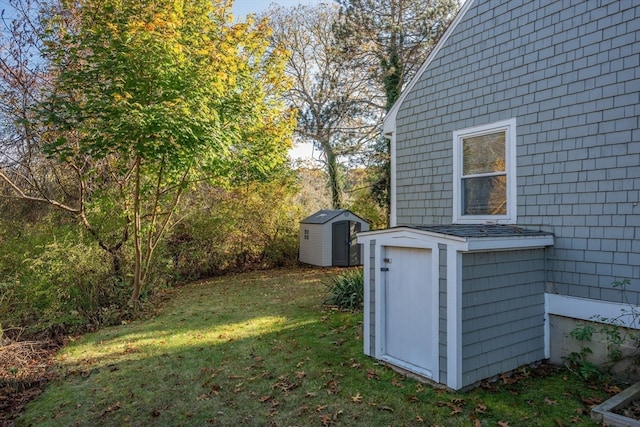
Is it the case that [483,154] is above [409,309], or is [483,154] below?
above

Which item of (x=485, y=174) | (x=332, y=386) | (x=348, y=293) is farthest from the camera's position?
(x=348, y=293)

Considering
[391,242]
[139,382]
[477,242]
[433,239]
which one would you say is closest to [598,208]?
[477,242]

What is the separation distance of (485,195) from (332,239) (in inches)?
319

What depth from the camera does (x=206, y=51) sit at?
22.1 feet

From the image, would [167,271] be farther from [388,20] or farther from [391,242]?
[388,20]

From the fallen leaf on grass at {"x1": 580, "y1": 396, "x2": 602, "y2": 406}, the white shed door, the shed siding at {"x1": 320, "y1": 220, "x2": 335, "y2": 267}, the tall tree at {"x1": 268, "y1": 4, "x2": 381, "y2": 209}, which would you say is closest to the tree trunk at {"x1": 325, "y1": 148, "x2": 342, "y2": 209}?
the tall tree at {"x1": 268, "y1": 4, "x2": 381, "y2": 209}

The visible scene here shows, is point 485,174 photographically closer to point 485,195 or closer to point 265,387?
point 485,195

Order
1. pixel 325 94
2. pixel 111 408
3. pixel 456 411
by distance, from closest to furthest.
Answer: pixel 456 411
pixel 111 408
pixel 325 94

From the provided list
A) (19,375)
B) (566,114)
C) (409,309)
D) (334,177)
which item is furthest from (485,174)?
(334,177)

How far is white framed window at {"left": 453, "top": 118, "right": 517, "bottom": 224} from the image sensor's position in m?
4.84

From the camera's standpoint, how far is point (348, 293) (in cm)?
742

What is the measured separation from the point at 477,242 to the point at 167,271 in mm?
9474

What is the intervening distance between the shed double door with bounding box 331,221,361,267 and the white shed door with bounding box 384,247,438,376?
27.7 feet

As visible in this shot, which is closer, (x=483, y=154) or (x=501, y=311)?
(x=501, y=311)
